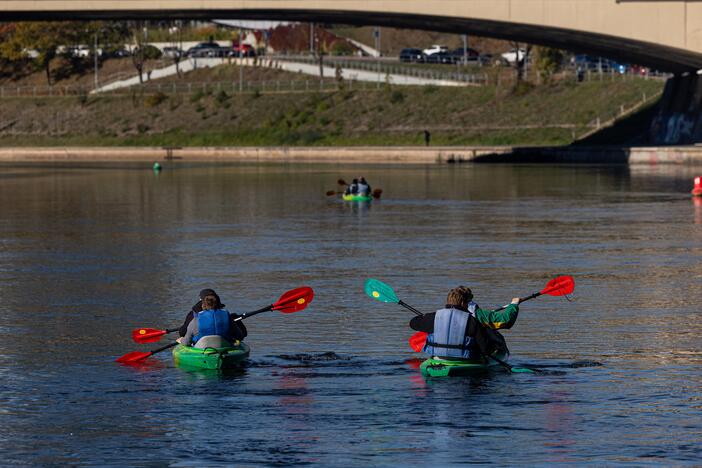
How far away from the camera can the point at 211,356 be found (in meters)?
22.1

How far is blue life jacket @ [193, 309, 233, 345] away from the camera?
2205cm

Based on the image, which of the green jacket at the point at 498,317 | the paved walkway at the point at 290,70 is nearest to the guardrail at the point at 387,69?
the paved walkway at the point at 290,70

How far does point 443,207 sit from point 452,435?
130 ft

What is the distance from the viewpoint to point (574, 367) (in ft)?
73.7

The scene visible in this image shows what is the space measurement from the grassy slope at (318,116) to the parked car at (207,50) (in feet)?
42.5

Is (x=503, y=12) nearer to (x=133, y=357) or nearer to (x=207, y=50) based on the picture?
(x=133, y=357)

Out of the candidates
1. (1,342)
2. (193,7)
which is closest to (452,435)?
(1,342)

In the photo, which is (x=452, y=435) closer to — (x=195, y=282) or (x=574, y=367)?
(x=574, y=367)

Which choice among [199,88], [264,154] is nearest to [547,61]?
[264,154]

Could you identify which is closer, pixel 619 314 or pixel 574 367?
pixel 574 367

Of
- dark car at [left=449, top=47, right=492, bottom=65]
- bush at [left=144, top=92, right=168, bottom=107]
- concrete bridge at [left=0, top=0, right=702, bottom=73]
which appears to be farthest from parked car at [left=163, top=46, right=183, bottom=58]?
concrete bridge at [left=0, top=0, right=702, bottom=73]

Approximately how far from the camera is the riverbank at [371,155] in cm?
9531

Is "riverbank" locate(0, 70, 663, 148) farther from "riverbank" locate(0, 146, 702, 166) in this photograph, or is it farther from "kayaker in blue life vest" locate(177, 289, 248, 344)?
"kayaker in blue life vest" locate(177, 289, 248, 344)

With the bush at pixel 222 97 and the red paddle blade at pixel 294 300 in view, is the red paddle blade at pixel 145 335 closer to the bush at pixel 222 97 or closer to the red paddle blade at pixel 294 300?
the red paddle blade at pixel 294 300
